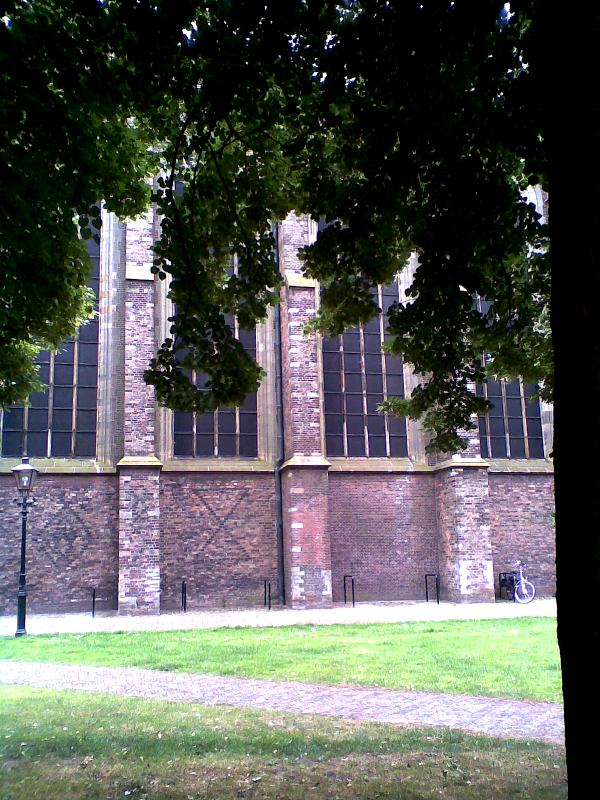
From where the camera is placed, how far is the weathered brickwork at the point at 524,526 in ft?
65.1

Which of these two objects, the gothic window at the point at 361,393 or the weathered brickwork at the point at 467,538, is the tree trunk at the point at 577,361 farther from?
the gothic window at the point at 361,393

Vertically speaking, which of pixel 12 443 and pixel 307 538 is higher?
pixel 12 443

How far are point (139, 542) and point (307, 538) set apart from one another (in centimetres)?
418

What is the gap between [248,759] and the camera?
5.47 m

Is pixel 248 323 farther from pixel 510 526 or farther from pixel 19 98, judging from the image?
pixel 510 526

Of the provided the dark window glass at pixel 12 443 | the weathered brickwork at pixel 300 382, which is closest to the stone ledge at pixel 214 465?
the weathered brickwork at pixel 300 382

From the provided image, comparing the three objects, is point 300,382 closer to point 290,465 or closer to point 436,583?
point 290,465

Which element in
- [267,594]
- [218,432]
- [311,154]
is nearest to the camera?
[311,154]

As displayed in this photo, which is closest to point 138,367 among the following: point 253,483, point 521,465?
point 253,483

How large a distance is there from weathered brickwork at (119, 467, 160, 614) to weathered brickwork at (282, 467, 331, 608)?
11.0 feet

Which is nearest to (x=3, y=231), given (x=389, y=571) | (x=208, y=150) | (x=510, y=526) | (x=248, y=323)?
(x=208, y=150)

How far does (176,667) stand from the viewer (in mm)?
9680

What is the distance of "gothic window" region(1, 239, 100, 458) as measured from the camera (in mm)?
17719

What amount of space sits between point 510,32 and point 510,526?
53.7 feet
